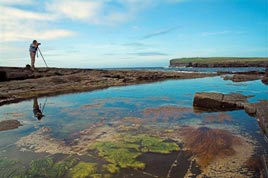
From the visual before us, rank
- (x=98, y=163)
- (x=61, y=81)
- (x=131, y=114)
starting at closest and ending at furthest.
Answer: (x=98, y=163)
(x=131, y=114)
(x=61, y=81)

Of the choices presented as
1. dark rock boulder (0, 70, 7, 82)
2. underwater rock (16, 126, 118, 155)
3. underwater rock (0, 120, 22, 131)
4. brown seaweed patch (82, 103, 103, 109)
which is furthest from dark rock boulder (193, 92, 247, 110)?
dark rock boulder (0, 70, 7, 82)

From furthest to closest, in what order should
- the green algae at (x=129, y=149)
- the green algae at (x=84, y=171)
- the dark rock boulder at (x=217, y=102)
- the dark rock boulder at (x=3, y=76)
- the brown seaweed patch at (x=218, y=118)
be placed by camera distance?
the dark rock boulder at (x=3, y=76)
the dark rock boulder at (x=217, y=102)
the brown seaweed patch at (x=218, y=118)
the green algae at (x=129, y=149)
the green algae at (x=84, y=171)

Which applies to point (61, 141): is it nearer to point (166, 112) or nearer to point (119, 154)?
point (119, 154)

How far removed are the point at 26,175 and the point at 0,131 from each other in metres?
4.33

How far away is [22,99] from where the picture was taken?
16516mm

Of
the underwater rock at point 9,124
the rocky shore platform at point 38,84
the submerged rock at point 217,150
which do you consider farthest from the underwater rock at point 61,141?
the rocky shore platform at point 38,84

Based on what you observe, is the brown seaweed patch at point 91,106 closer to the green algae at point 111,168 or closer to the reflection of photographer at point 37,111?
the reflection of photographer at point 37,111

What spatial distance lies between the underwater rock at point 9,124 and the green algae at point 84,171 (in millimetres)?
4921

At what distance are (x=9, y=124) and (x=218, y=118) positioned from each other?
9.11 metres

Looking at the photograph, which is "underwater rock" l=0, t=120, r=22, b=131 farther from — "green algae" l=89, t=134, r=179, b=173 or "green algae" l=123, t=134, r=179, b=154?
"green algae" l=123, t=134, r=179, b=154

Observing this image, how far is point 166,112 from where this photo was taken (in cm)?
1205

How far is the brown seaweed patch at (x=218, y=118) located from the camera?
33.5ft

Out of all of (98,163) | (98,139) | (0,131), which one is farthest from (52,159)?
(0,131)

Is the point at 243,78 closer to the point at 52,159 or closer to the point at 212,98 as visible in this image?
the point at 212,98
